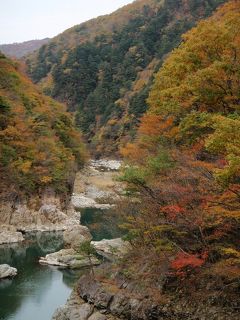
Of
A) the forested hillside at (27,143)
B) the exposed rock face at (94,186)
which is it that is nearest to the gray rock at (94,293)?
the forested hillside at (27,143)

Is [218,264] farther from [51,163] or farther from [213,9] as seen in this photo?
[213,9]

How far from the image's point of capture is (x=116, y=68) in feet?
349

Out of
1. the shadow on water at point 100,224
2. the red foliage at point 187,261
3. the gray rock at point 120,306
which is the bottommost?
the shadow on water at point 100,224

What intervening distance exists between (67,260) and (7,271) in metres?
4.27

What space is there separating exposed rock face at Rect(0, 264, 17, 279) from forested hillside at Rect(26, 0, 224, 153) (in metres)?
56.2

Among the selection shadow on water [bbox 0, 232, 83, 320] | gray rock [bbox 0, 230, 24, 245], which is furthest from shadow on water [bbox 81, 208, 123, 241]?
gray rock [bbox 0, 230, 24, 245]

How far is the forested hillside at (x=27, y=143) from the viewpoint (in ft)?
131

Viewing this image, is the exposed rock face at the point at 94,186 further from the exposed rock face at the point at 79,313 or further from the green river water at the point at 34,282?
the exposed rock face at the point at 79,313

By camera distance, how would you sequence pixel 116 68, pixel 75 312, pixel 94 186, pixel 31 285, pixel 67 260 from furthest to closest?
pixel 116 68 → pixel 94 186 → pixel 67 260 → pixel 31 285 → pixel 75 312

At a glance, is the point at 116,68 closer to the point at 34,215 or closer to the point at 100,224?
the point at 34,215

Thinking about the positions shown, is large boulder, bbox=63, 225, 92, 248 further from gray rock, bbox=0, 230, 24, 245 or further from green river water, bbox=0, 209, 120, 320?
gray rock, bbox=0, 230, 24, 245

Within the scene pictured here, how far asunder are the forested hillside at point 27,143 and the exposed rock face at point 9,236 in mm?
4132

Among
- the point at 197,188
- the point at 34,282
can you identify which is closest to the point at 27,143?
the point at 34,282

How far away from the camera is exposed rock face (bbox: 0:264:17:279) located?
2636 cm
